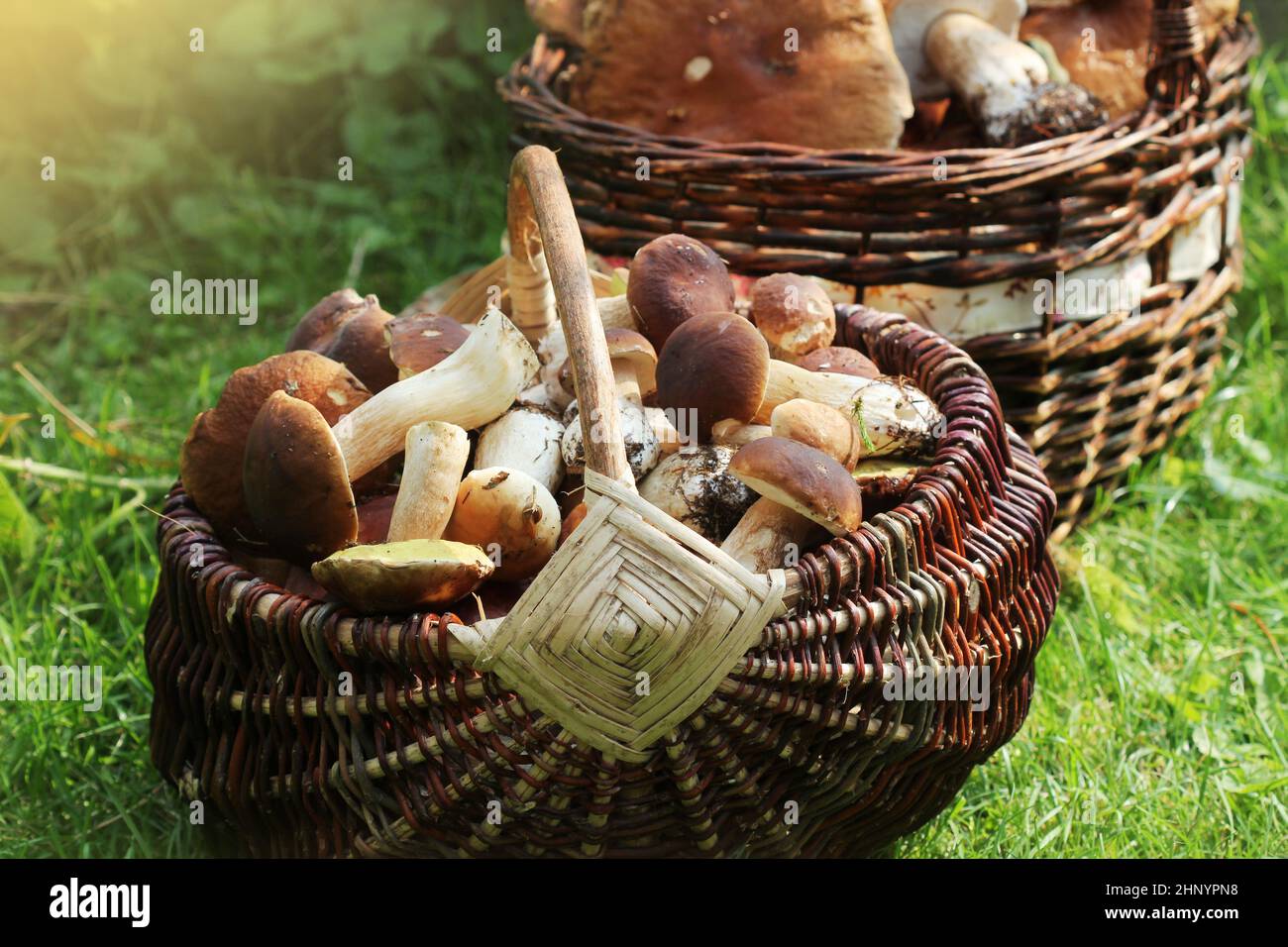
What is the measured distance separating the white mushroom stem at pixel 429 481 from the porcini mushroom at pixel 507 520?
2 centimetres

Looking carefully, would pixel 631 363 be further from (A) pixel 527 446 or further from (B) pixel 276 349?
(B) pixel 276 349

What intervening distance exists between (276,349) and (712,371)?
73.1 inches

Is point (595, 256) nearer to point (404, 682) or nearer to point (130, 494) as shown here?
point (130, 494)

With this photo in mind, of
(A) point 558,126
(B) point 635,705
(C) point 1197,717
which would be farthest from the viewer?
(A) point 558,126

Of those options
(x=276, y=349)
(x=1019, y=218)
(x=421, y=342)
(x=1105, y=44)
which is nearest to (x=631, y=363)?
(x=421, y=342)

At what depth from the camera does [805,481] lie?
52.2 inches

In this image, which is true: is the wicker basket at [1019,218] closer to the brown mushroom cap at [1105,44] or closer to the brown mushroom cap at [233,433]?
the brown mushroom cap at [1105,44]

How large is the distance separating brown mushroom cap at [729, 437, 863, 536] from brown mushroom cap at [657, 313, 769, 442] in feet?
0.42

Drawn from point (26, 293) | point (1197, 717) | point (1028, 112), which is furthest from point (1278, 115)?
point (26, 293)

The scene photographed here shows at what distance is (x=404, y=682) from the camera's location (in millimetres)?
1261

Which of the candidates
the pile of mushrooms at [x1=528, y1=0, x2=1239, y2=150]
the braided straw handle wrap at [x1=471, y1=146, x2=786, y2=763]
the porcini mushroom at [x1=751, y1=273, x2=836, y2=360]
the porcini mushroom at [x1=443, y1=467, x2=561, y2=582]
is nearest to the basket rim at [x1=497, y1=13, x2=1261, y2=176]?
the pile of mushrooms at [x1=528, y1=0, x2=1239, y2=150]

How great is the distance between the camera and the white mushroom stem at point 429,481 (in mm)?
1398

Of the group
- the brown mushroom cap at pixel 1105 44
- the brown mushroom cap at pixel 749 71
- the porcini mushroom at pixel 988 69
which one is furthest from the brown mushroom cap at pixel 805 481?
the brown mushroom cap at pixel 1105 44

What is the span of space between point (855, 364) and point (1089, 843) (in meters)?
0.71
